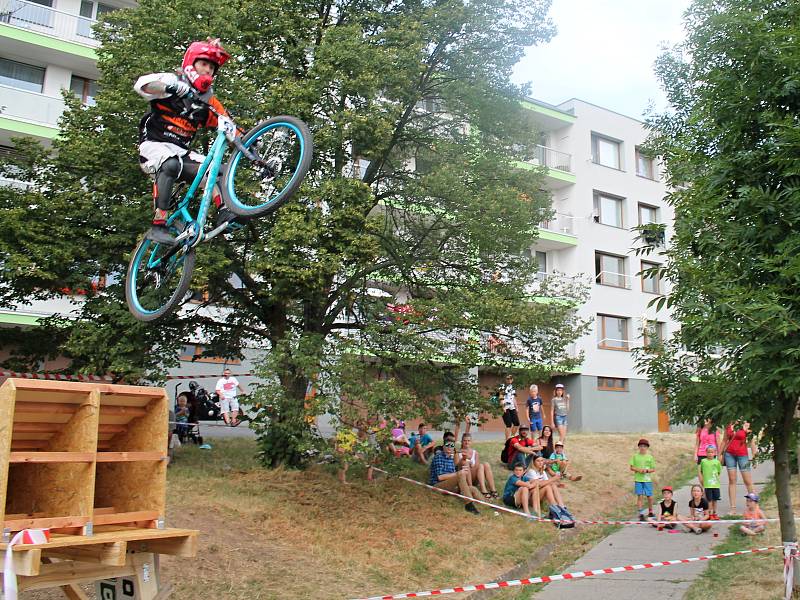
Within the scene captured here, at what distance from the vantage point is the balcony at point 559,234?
112 feet

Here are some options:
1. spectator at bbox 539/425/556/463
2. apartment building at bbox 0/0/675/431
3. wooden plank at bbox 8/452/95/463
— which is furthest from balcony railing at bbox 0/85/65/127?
wooden plank at bbox 8/452/95/463

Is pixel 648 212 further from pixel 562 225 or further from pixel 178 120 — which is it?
pixel 178 120

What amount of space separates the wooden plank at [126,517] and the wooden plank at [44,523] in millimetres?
179

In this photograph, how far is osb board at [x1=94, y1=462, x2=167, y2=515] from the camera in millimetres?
5629

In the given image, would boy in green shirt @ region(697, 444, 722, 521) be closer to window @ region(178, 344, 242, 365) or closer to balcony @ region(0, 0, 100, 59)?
window @ region(178, 344, 242, 365)

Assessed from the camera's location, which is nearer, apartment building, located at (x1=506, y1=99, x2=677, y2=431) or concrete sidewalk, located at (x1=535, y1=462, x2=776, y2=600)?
concrete sidewalk, located at (x1=535, y1=462, x2=776, y2=600)

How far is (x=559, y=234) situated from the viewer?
113ft

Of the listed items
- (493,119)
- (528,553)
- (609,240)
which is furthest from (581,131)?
(528,553)

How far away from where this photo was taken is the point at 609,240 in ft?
120

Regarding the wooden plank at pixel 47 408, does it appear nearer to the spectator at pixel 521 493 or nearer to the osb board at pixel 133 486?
the osb board at pixel 133 486

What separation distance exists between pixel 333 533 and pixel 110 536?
23.2ft

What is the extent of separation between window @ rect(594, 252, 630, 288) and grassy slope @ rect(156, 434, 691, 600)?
2082 centimetres

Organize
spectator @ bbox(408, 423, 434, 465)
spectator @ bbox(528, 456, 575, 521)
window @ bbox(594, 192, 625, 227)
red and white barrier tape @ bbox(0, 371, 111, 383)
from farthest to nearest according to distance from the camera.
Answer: window @ bbox(594, 192, 625, 227) < spectator @ bbox(408, 423, 434, 465) < spectator @ bbox(528, 456, 575, 521) < red and white barrier tape @ bbox(0, 371, 111, 383)

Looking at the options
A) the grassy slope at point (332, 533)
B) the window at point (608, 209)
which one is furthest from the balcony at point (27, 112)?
the window at point (608, 209)
